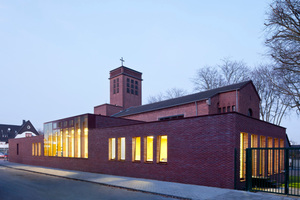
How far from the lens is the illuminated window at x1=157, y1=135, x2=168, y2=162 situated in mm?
15024

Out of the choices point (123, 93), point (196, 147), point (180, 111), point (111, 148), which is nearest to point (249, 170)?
point (196, 147)

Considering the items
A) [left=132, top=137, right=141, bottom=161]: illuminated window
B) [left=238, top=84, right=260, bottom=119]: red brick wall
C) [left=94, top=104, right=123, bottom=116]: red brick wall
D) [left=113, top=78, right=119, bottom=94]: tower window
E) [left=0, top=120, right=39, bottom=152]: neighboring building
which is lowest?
[left=0, top=120, right=39, bottom=152]: neighboring building

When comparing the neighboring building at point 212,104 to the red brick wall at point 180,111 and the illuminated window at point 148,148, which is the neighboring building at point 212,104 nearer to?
the red brick wall at point 180,111

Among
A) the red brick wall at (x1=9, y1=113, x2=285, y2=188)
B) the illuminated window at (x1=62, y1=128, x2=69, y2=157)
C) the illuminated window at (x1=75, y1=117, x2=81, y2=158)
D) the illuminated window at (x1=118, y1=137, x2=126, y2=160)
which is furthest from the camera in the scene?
the illuminated window at (x1=62, y1=128, x2=69, y2=157)

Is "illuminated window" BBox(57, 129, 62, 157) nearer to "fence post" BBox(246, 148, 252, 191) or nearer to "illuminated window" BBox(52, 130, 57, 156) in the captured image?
"illuminated window" BBox(52, 130, 57, 156)

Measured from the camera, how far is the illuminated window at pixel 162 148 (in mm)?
15024

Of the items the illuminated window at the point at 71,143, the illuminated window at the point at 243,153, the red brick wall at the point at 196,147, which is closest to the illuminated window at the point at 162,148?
the red brick wall at the point at 196,147

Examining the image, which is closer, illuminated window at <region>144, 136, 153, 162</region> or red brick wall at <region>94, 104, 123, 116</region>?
illuminated window at <region>144, 136, 153, 162</region>

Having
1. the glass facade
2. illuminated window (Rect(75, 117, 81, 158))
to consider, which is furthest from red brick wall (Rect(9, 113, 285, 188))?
illuminated window (Rect(75, 117, 81, 158))

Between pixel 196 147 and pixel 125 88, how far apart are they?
2905cm

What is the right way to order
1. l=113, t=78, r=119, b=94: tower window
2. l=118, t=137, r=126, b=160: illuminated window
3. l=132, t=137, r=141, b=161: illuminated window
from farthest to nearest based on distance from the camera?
l=113, t=78, r=119, b=94: tower window, l=118, t=137, r=126, b=160: illuminated window, l=132, t=137, r=141, b=161: illuminated window

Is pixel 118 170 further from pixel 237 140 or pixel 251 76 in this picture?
pixel 251 76

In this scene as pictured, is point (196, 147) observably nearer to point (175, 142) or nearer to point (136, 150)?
point (175, 142)

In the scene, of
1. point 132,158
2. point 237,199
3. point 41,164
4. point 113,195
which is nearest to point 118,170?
point 132,158
